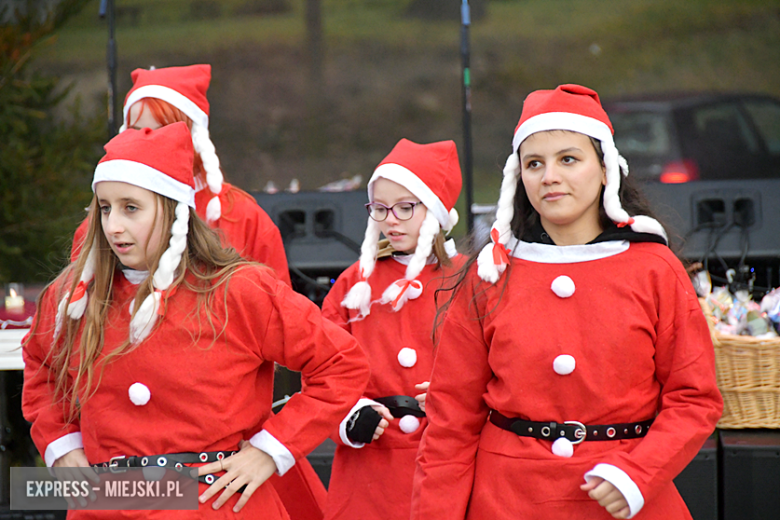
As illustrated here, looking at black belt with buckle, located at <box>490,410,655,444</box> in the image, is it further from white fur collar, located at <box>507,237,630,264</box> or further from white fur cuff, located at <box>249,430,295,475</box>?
white fur cuff, located at <box>249,430,295,475</box>

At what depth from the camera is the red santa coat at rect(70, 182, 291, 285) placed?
2559mm

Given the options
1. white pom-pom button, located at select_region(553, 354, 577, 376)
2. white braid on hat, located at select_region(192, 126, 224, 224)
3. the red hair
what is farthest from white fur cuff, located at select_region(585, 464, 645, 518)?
the red hair

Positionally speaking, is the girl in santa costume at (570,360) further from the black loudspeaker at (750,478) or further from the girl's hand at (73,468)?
the black loudspeaker at (750,478)

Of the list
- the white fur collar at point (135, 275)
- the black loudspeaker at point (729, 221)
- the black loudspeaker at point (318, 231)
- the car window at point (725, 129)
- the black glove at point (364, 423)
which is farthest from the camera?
the car window at point (725, 129)

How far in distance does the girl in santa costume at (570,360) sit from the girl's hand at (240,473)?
1.04ft

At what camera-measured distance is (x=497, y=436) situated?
1.55 meters

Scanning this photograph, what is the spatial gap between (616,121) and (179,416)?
4589mm

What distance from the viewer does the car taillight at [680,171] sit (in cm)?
515

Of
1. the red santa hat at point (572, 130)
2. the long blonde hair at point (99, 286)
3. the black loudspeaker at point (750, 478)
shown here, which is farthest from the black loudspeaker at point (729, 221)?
the long blonde hair at point (99, 286)

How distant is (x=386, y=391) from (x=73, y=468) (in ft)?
2.84

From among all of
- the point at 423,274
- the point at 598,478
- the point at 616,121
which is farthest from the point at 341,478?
the point at 616,121

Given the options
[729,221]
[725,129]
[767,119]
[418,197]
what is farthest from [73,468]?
[767,119]

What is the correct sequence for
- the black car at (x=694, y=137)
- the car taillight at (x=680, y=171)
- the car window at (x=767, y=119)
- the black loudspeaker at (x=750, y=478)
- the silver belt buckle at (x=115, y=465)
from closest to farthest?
the silver belt buckle at (x=115, y=465) → the black loudspeaker at (x=750, y=478) → the car taillight at (x=680, y=171) → the black car at (x=694, y=137) → the car window at (x=767, y=119)

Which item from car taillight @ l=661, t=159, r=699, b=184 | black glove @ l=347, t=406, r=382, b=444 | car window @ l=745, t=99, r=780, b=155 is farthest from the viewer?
car window @ l=745, t=99, r=780, b=155
